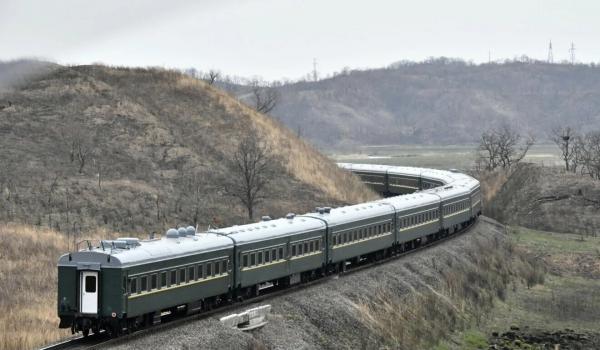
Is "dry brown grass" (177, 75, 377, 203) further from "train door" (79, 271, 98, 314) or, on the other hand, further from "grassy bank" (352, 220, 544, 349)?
"train door" (79, 271, 98, 314)

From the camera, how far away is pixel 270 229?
39812 millimetres

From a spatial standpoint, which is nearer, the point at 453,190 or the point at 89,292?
the point at 89,292

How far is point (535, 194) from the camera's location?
95.6 metres

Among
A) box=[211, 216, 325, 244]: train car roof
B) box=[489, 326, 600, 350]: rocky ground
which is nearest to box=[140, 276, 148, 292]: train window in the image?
box=[211, 216, 325, 244]: train car roof

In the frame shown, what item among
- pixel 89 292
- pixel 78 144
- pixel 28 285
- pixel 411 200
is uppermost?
pixel 78 144

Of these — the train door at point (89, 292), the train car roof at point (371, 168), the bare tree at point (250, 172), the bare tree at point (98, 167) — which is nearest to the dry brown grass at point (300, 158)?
the bare tree at point (250, 172)

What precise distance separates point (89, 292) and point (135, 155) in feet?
183

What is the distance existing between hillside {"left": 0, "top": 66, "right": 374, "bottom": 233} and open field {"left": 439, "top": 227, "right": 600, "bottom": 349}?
70.5 feet

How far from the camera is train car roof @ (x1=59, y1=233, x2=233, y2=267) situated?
97.5 ft

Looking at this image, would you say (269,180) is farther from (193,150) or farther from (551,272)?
(551,272)

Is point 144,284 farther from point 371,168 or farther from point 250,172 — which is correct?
point 371,168

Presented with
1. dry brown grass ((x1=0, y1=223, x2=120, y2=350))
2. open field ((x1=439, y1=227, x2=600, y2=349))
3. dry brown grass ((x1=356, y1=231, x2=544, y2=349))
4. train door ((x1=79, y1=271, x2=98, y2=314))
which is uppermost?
train door ((x1=79, y1=271, x2=98, y2=314))

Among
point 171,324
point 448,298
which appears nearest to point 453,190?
point 448,298

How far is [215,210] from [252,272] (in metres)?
38.9
